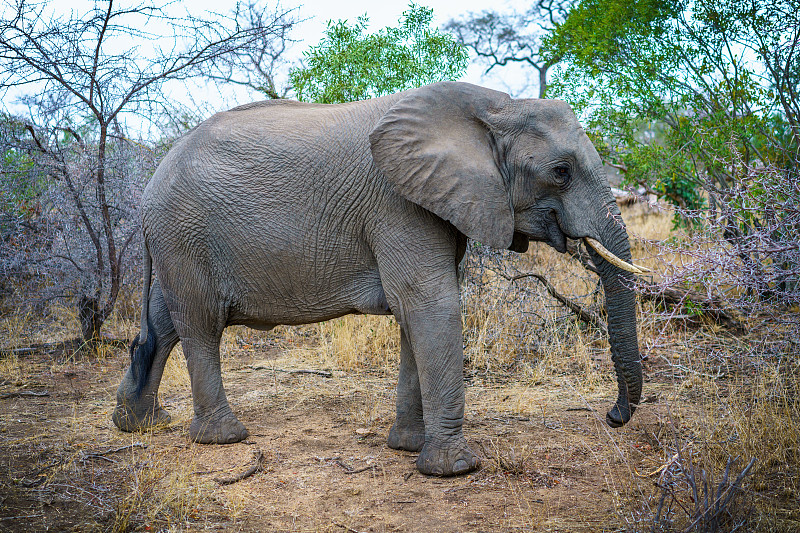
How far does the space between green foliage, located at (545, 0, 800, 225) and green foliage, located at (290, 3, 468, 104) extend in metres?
1.33

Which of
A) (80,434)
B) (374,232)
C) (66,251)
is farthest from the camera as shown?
(66,251)

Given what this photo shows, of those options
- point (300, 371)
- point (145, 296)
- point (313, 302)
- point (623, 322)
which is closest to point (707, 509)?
point (623, 322)

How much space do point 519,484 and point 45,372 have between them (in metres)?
5.24

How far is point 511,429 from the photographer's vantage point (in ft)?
16.9

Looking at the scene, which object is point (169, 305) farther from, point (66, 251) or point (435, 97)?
point (66, 251)

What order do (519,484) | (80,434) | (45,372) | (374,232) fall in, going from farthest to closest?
(45,372) → (80,434) → (374,232) → (519,484)

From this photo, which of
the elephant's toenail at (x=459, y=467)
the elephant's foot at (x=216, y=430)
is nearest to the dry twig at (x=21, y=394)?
the elephant's foot at (x=216, y=430)

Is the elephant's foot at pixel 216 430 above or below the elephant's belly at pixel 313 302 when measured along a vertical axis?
below

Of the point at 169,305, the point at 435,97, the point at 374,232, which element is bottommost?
the point at 169,305

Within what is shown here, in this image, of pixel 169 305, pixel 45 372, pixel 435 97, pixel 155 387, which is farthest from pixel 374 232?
pixel 45 372

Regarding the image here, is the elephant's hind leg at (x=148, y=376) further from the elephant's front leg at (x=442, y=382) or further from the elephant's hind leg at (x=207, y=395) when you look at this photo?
the elephant's front leg at (x=442, y=382)

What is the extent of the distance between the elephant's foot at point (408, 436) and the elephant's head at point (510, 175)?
1.30 metres

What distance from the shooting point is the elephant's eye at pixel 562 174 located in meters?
4.16

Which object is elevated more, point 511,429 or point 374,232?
point 374,232
